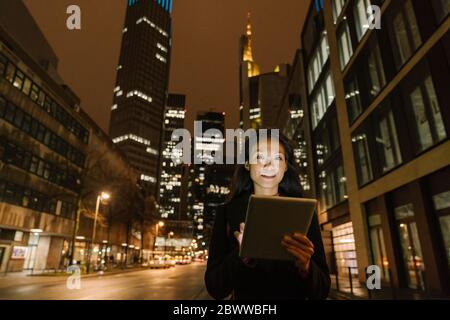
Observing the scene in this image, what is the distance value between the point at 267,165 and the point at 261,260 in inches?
28.2

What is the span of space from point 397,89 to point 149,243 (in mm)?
85111

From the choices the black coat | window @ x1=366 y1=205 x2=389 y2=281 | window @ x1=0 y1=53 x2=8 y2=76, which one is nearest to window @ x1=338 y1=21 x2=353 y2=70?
window @ x1=366 y1=205 x2=389 y2=281

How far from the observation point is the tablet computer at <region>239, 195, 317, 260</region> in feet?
5.87

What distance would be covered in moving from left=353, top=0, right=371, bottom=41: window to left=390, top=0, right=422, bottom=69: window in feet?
11.2

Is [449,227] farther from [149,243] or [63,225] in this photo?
[149,243]

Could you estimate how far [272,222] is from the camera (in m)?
1.84

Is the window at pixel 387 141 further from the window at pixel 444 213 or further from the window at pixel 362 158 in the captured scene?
the window at pixel 444 213

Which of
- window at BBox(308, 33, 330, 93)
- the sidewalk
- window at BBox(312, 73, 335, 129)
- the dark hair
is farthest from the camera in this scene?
window at BBox(308, 33, 330, 93)

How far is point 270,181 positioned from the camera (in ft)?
7.98

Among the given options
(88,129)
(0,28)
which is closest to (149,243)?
(88,129)

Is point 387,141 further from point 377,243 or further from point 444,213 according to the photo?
point 377,243

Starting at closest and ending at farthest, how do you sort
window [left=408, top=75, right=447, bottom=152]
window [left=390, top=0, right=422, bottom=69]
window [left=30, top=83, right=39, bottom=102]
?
window [left=408, top=75, right=447, bottom=152] < window [left=390, top=0, right=422, bottom=69] < window [left=30, top=83, right=39, bottom=102]

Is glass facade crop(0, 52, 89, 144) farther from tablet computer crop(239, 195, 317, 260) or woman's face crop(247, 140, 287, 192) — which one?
tablet computer crop(239, 195, 317, 260)
